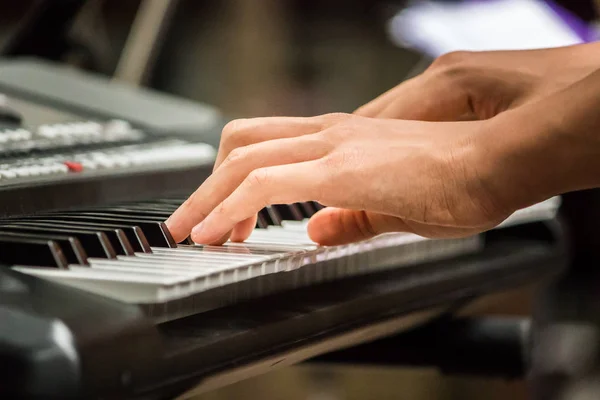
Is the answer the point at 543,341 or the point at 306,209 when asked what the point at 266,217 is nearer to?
the point at 306,209

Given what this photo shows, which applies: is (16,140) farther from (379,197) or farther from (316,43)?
(316,43)

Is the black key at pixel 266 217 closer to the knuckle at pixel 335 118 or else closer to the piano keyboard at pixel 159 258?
the piano keyboard at pixel 159 258

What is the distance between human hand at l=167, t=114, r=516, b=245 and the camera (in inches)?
29.6

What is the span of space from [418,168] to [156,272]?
0.24 m

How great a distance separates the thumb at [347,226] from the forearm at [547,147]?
7.3 inches

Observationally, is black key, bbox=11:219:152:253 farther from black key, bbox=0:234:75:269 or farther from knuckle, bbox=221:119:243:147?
knuckle, bbox=221:119:243:147

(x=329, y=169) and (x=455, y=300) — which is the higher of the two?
(x=329, y=169)

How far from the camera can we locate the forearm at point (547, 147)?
719 mm

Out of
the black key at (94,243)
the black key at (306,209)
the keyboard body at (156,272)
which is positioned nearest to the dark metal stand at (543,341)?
the keyboard body at (156,272)

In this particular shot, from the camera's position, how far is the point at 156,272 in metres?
0.66

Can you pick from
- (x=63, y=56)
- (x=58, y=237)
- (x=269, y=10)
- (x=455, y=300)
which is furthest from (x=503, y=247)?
(x=269, y=10)

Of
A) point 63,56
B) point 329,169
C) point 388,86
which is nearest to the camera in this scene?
point 329,169

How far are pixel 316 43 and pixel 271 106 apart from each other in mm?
266

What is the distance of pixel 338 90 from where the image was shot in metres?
2.71
